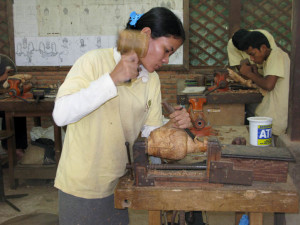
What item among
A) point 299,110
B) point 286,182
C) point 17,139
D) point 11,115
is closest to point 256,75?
point 299,110

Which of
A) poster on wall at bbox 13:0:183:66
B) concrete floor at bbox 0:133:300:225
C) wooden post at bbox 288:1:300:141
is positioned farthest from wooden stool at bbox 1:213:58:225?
poster on wall at bbox 13:0:183:66

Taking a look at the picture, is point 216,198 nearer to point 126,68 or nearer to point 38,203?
point 126,68

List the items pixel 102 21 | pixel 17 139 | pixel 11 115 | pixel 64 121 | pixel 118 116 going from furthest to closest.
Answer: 1. pixel 102 21
2. pixel 17 139
3. pixel 11 115
4. pixel 118 116
5. pixel 64 121

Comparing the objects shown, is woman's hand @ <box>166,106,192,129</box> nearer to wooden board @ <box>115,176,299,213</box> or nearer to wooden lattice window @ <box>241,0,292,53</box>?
wooden board @ <box>115,176,299,213</box>

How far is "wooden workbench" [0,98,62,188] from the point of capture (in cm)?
419

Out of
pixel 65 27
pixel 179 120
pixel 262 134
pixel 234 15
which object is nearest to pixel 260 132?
pixel 262 134

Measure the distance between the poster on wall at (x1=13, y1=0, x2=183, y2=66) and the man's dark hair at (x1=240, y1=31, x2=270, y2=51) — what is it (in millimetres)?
2231

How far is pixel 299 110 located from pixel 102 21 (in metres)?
4.48

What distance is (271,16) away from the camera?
5.86 metres

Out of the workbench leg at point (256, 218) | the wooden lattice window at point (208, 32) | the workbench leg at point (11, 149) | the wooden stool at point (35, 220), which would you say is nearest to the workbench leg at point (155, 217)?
the workbench leg at point (256, 218)

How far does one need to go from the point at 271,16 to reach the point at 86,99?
534cm

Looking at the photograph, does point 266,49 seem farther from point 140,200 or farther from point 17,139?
point 17,139

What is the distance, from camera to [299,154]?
7.72 feet

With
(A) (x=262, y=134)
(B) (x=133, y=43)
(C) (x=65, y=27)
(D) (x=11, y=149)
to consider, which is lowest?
(D) (x=11, y=149)
